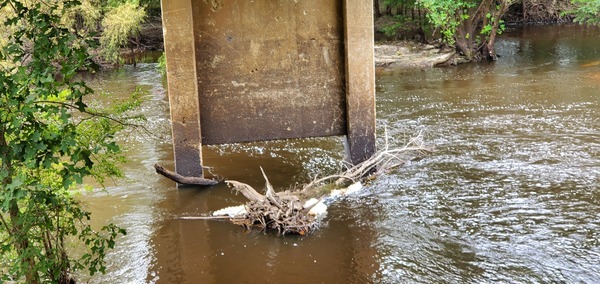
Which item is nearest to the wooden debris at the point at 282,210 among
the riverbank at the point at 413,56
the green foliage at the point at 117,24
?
the riverbank at the point at 413,56

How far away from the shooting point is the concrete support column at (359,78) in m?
9.91

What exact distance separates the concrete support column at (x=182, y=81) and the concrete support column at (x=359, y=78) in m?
2.48

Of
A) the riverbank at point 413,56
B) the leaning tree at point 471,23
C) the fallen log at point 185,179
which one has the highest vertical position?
the leaning tree at point 471,23

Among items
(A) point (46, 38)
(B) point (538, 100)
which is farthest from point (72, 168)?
(B) point (538, 100)

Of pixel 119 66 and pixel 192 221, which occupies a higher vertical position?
pixel 119 66

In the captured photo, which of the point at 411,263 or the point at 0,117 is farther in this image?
the point at 411,263

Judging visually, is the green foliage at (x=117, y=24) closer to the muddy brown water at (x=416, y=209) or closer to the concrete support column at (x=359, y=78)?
the muddy brown water at (x=416, y=209)

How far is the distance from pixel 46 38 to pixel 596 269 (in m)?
6.17

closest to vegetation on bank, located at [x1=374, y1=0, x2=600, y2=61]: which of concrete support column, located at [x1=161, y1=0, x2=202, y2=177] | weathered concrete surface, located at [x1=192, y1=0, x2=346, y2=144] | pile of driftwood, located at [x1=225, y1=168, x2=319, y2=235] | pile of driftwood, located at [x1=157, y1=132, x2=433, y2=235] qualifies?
weathered concrete surface, located at [x1=192, y1=0, x2=346, y2=144]

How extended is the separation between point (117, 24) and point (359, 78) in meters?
16.1

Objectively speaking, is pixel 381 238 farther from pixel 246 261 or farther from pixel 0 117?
pixel 0 117

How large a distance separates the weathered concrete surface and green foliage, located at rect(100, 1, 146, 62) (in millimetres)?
14216

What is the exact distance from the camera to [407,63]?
24.0m

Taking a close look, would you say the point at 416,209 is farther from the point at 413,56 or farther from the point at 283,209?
the point at 413,56
